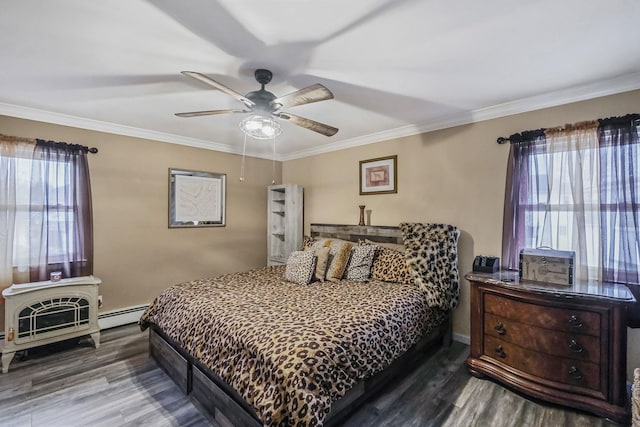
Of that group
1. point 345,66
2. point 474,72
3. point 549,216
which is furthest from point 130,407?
point 549,216

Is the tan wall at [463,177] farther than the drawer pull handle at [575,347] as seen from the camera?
Yes

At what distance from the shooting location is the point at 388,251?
3.29 meters

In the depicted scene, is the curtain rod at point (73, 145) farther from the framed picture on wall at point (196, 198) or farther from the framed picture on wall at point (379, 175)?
the framed picture on wall at point (379, 175)

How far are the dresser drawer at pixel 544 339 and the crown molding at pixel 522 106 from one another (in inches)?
76.3

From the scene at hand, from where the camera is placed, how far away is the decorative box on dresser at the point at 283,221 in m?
4.61

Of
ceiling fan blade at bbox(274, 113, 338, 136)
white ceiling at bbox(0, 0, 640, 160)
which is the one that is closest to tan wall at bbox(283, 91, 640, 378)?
white ceiling at bbox(0, 0, 640, 160)

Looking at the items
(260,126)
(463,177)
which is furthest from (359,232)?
(260,126)

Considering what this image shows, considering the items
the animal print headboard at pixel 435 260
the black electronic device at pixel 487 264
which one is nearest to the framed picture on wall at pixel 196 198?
the animal print headboard at pixel 435 260

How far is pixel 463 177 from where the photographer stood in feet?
10.2

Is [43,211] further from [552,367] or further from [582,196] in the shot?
[582,196]

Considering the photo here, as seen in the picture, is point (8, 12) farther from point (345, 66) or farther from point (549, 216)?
point (549, 216)

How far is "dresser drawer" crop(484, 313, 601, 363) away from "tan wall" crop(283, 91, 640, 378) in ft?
2.16

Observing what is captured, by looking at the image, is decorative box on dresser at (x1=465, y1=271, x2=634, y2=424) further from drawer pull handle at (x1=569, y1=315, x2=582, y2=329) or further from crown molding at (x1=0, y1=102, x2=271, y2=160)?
crown molding at (x1=0, y1=102, x2=271, y2=160)

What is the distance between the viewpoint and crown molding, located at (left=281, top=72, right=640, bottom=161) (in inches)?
88.5
